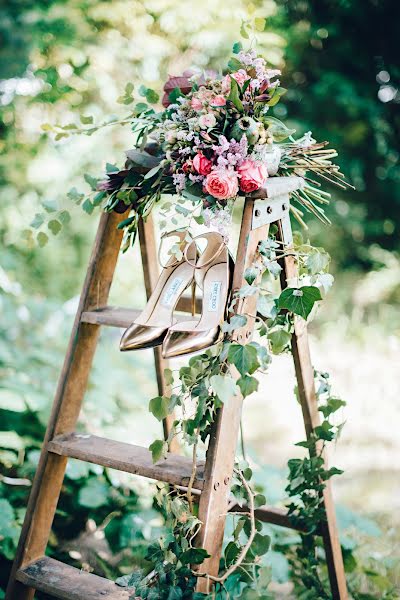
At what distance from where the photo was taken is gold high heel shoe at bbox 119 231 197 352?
4.07ft

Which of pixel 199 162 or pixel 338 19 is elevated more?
pixel 338 19

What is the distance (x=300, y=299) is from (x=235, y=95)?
397mm

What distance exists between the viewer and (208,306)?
124cm

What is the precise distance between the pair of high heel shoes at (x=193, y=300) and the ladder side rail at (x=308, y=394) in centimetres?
15

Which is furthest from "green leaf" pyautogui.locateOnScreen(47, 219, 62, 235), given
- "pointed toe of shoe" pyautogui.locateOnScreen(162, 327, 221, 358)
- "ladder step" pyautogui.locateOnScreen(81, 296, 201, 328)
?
"pointed toe of shoe" pyautogui.locateOnScreen(162, 327, 221, 358)

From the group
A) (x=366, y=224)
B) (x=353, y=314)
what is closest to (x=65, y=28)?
(x=366, y=224)

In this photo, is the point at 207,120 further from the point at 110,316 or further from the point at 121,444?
the point at 121,444

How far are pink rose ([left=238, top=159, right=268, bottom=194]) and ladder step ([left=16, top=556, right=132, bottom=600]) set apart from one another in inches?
33.0

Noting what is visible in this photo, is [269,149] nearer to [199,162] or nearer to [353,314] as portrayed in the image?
[199,162]

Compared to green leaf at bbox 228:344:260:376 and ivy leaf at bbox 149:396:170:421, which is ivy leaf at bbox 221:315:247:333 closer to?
green leaf at bbox 228:344:260:376

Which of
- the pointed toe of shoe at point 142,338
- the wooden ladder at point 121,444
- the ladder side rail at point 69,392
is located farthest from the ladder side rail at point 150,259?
the pointed toe of shoe at point 142,338

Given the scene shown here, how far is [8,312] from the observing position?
258 centimetres

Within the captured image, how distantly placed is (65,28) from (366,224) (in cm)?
218

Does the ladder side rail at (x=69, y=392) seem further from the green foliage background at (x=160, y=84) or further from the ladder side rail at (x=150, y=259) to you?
the green foliage background at (x=160, y=84)
